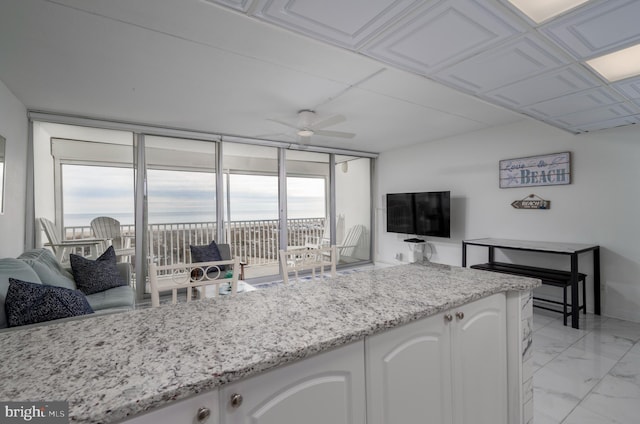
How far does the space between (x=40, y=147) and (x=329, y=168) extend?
4.14 m

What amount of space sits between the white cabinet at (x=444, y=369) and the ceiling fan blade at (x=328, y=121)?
2223 mm

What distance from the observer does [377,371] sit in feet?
3.00

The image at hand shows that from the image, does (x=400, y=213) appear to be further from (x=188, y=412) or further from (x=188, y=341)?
(x=188, y=412)

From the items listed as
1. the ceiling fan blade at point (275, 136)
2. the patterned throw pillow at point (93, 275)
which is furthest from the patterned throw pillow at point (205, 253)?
the ceiling fan blade at point (275, 136)

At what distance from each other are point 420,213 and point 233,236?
3.31 metres

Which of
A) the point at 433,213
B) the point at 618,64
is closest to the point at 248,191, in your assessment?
the point at 433,213

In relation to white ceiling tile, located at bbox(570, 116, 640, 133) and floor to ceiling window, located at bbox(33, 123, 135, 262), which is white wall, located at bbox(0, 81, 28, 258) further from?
white ceiling tile, located at bbox(570, 116, 640, 133)

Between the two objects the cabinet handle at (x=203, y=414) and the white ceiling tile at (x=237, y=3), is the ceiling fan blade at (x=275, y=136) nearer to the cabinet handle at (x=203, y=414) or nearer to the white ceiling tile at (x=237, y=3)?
the white ceiling tile at (x=237, y=3)

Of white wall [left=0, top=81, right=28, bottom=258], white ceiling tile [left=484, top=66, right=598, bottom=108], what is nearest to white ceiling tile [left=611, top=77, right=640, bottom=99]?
white ceiling tile [left=484, top=66, right=598, bottom=108]

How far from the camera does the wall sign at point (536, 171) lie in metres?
3.44

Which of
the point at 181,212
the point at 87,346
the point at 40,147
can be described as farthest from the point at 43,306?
the point at 40,147

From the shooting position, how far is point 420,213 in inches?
189

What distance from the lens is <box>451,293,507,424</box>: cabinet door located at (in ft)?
3.77

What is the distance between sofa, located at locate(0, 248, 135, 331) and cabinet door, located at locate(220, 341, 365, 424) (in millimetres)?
1542
